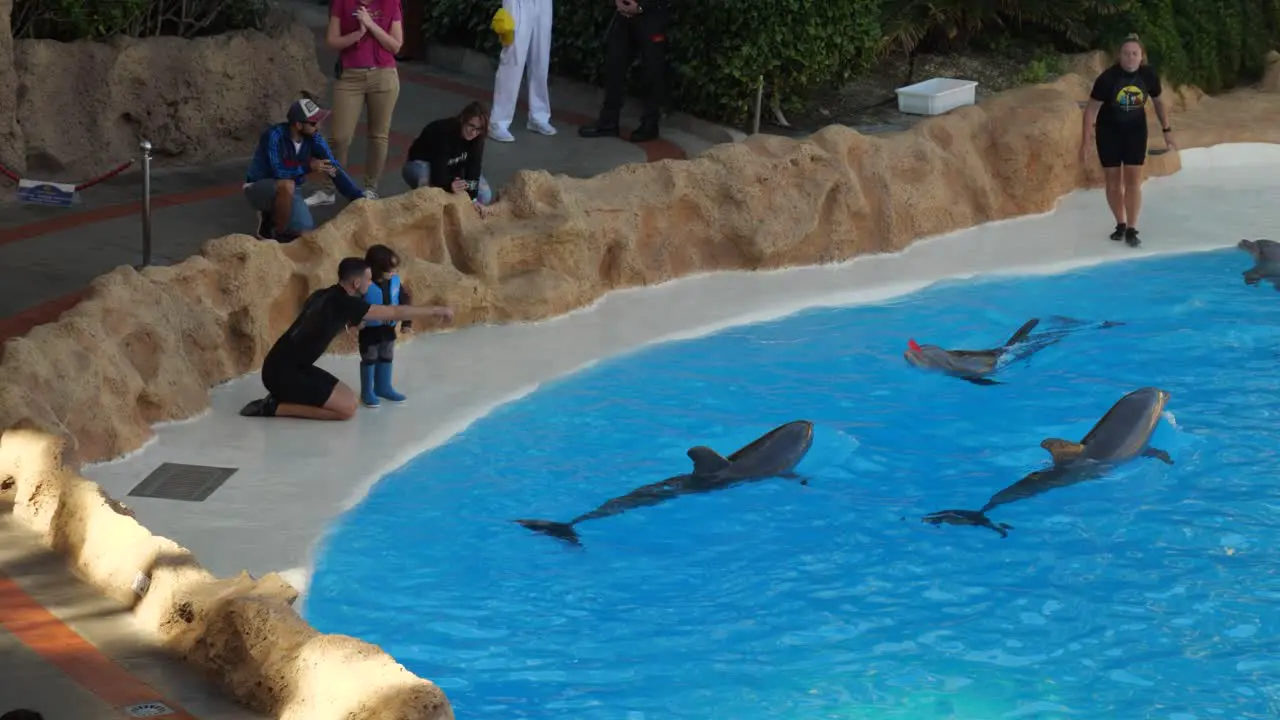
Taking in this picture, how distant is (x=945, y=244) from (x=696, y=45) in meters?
2.79

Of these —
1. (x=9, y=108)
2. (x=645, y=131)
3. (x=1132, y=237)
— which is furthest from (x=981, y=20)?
(x=9, y=108)

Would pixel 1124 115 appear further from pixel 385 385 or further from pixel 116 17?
pixel 116 17

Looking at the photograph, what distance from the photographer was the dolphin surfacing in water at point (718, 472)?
9.19m

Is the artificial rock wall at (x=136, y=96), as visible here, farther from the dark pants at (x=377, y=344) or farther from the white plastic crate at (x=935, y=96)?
the white plastic crate at (x=935, y=96)

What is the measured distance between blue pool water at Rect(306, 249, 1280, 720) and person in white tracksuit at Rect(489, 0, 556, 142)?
3.78m

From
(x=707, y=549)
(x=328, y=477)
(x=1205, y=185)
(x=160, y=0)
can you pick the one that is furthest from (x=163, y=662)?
(x=1205, y=185)

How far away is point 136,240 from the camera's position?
1191 cm

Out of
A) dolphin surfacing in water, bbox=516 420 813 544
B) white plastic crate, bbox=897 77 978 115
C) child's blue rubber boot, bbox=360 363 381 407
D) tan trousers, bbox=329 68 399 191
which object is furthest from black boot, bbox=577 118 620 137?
dolphin surfacing in water, bbox=516 420 813 544

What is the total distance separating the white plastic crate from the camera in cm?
1598

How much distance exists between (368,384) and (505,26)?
5206mm

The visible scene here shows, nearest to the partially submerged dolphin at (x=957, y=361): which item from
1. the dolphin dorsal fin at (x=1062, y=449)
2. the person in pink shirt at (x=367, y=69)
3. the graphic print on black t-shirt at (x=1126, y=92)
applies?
the dolphin dorsal fin at (x=1062, y=449)

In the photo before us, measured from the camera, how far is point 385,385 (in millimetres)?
10320

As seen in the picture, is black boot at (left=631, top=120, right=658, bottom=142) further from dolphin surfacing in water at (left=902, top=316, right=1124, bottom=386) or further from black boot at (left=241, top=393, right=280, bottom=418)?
black boot at (left=241, top=393, right=280, bottom=418)

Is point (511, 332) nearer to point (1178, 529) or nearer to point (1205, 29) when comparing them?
point (1178, 529)
